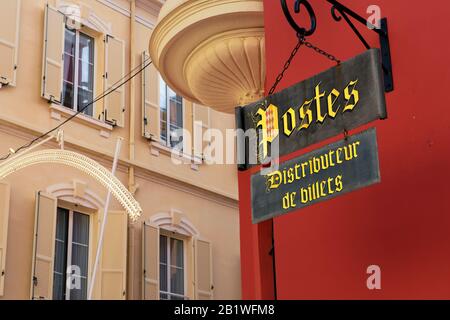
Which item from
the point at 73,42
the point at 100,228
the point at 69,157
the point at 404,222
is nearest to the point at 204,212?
the point at 100,228

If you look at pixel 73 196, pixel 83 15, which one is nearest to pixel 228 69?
pixel 73 196

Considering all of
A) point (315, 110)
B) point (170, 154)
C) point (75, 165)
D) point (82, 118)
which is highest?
point (82, 118)

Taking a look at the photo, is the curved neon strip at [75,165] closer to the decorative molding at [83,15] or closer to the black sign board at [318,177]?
the decorative molding at [83,15]

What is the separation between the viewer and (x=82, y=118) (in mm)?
13414

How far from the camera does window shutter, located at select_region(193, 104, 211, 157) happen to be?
50.5 ft

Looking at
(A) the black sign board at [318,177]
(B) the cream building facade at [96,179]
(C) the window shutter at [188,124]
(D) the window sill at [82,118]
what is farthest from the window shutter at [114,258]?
(A) the black sign board at [318,177]

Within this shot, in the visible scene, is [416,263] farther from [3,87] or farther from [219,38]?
[3,87]

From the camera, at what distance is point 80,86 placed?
→ 13758 millimetres

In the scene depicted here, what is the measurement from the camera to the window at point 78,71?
13516 mm

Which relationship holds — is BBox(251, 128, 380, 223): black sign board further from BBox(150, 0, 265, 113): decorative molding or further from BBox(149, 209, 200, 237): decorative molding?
BBox(149, 209, 200, 237): decorative molding

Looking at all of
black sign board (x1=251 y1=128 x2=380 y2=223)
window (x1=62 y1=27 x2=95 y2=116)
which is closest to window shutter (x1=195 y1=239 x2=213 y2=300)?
window (x1=62 y1=27 x2=95 y2=116)

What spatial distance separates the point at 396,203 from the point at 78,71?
9.06m

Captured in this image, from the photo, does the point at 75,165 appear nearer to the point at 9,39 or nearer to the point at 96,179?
the point at 96,179

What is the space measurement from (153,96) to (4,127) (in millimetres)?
3212
